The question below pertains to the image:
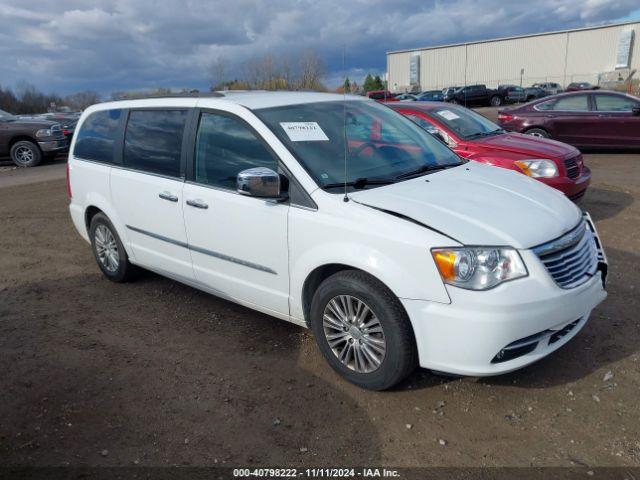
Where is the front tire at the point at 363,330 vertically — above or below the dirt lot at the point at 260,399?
above

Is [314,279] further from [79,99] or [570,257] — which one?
[79,99]

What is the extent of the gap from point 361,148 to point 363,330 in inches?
54.2

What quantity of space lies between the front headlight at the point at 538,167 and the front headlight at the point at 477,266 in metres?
4.01

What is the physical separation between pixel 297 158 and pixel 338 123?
26.1 inches

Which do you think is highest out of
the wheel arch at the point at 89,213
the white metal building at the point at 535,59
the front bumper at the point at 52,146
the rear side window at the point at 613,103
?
the white metal building at the point at 535,59

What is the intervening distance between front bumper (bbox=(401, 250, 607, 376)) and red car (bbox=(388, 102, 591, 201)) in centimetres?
384

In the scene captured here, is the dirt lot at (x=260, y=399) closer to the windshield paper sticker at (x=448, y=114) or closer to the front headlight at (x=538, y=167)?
the front headlight at (x=538, y=167)

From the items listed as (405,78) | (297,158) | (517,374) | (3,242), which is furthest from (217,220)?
(405,78)

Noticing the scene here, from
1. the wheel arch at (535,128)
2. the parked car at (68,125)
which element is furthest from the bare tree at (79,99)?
the wheel arch at (535,128)

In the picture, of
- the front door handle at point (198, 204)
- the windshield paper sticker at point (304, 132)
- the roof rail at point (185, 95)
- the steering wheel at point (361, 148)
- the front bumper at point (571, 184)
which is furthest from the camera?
the front bumper at point (571, 184)

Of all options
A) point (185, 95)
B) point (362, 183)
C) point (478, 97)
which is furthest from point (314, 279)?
point (478, 97)

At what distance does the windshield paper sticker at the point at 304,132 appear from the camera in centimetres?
367

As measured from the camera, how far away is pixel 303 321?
3.65 m

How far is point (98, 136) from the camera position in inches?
207
